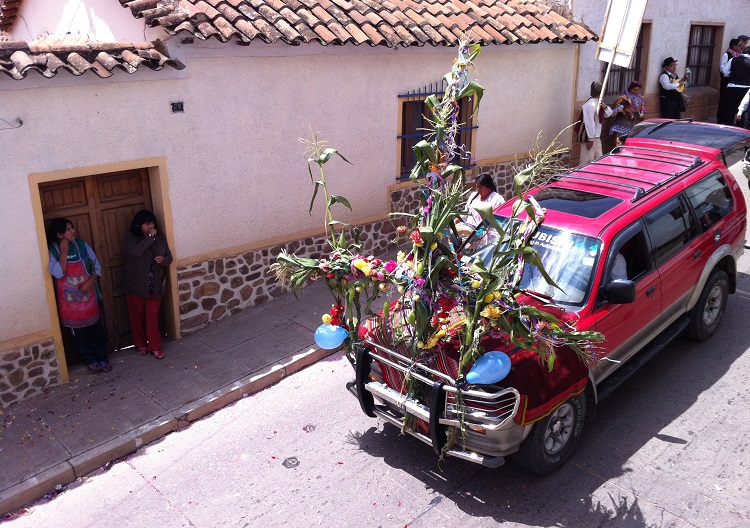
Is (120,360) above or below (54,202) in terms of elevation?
below

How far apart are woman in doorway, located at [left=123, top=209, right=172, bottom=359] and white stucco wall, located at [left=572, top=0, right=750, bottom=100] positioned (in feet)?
28.0

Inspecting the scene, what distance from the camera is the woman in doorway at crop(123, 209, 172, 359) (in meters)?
7.18

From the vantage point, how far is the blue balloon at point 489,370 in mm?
4629

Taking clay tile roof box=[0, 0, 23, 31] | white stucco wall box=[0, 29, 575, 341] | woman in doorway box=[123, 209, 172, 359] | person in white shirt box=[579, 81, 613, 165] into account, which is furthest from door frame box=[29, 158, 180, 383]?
person in white shirt box=[579, 81, 613, 165]

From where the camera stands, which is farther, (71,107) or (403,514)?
(71,107)

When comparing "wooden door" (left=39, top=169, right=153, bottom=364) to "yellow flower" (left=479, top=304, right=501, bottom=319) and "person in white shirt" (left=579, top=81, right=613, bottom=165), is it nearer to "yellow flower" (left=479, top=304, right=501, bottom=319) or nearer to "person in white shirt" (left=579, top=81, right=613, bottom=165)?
"yellow flower" (left=479, top=304, right=501, bottom=319)

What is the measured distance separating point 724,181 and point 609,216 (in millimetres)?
2237

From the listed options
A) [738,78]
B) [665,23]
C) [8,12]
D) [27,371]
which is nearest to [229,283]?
[27,371]

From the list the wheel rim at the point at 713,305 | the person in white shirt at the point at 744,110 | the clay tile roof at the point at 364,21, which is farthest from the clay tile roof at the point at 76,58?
the person in white shirt at the point at 744,110

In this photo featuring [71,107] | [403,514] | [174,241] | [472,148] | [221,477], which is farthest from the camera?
[472,148]

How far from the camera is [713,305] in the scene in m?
7.28

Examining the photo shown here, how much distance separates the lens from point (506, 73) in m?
11.1

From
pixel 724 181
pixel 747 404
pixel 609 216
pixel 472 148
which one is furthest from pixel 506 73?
pixel 747 404

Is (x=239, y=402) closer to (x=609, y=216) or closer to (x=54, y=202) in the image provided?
(x=54, y=202)
